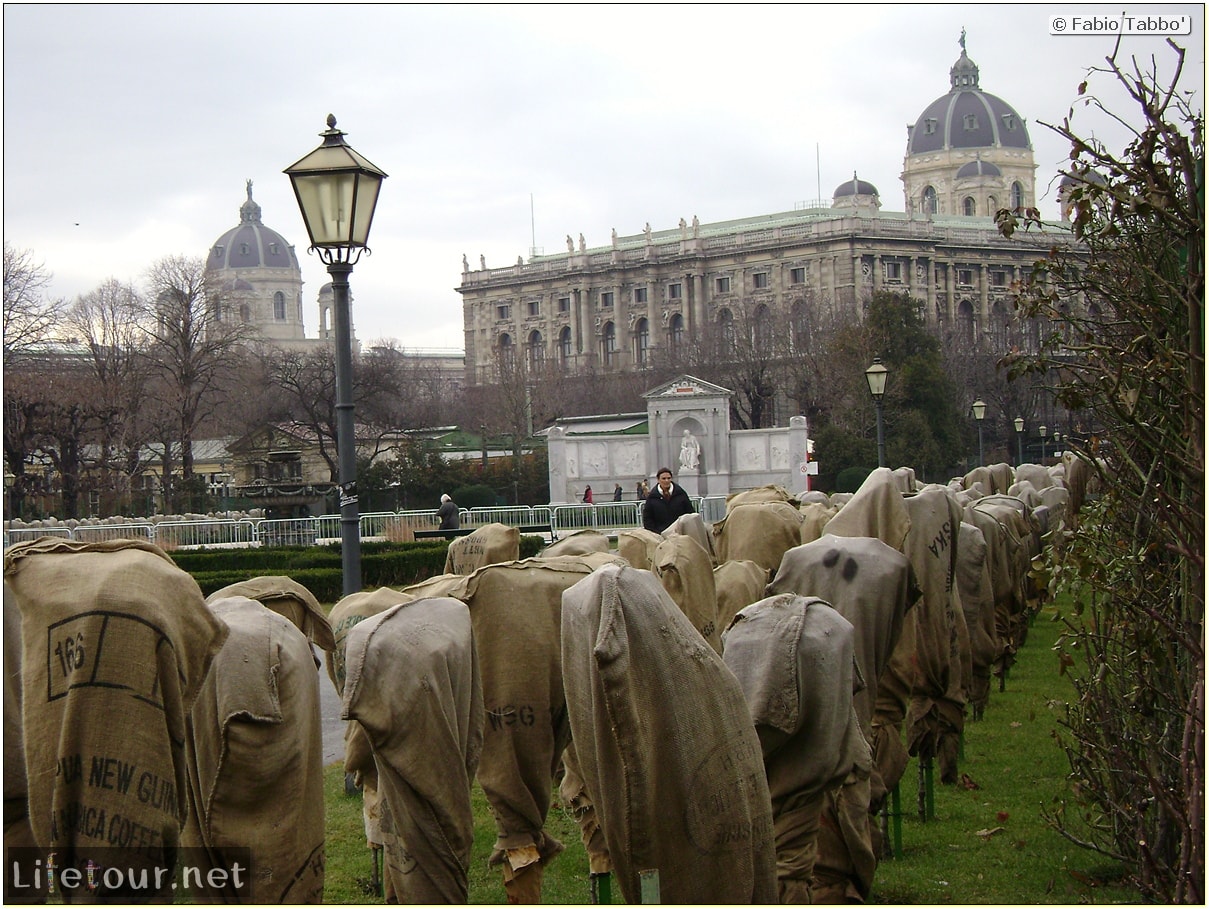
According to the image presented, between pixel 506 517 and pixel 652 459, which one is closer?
pixel 506 517

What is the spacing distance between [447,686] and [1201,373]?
250cm

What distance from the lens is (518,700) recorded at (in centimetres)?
612

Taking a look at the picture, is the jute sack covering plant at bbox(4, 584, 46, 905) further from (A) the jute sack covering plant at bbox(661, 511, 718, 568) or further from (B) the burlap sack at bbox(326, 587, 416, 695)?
(A) the jute sack covering plant at bbox(661, 511, 718, 568)

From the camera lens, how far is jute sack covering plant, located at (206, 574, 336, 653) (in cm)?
611

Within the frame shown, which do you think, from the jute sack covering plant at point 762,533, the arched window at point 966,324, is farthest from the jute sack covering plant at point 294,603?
the arched window at point 966,324

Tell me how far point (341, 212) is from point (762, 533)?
3.22 m

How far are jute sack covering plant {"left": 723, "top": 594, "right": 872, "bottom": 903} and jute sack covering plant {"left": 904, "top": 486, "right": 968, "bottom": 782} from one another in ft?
9.20

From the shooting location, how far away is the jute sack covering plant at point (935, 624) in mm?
7969

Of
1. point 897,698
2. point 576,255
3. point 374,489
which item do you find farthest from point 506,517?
point 576,255

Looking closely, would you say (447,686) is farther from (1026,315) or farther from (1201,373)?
(1026,315)

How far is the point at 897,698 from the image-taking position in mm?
7773

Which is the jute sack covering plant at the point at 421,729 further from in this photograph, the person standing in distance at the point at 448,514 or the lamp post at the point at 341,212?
the person standing in distance at the point at 448,514

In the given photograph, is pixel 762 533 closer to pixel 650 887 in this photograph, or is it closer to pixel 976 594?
pixel 976 594

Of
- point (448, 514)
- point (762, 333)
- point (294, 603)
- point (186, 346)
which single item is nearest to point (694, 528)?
point (294, 603)
